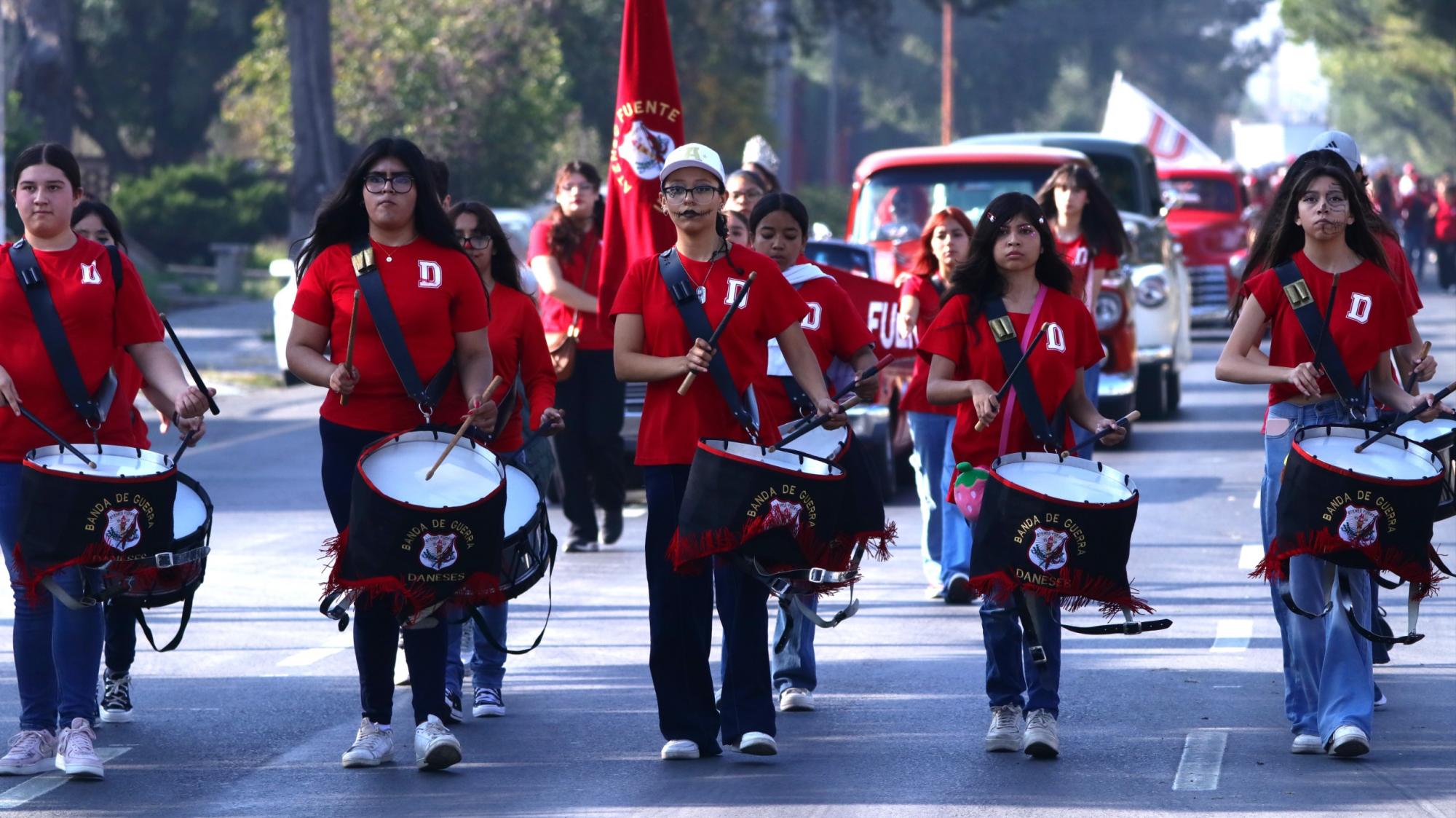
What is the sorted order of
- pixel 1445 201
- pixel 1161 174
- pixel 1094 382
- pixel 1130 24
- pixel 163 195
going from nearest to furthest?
pixel 1094 382 < pixel 1161 174 < pixel 1445 201 < pixel 163 195 < pixel 1130 24

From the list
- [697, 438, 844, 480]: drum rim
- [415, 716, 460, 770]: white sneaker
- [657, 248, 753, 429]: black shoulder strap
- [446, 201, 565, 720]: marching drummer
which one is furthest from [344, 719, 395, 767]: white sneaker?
[657, 248, 753, 429]: black shoulder strap

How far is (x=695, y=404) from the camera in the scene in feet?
22.4

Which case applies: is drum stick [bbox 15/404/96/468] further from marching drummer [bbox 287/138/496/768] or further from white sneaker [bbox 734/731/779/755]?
white sneaker [bbox 734/731/779/755]

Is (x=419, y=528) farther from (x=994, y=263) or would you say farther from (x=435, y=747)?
(x=994, y=263)

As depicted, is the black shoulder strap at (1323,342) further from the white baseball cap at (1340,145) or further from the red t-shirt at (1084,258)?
the red t-shirt at (1084,258)

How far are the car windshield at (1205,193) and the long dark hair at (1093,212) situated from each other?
1732 cm

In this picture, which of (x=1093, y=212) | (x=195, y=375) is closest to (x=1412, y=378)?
(x=195, y=375)

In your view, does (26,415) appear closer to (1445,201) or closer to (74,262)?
(74,262)

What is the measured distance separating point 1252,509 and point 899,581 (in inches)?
132

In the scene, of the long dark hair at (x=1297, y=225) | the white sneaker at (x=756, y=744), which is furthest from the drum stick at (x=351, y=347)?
the long dark hair at (x=1297, y=225)

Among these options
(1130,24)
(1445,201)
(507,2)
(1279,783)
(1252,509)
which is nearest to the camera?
(1279,783)

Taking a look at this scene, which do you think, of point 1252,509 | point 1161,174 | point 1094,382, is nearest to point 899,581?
point 1094,382

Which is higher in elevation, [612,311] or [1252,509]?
[612,311]

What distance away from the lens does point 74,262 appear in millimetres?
6863
